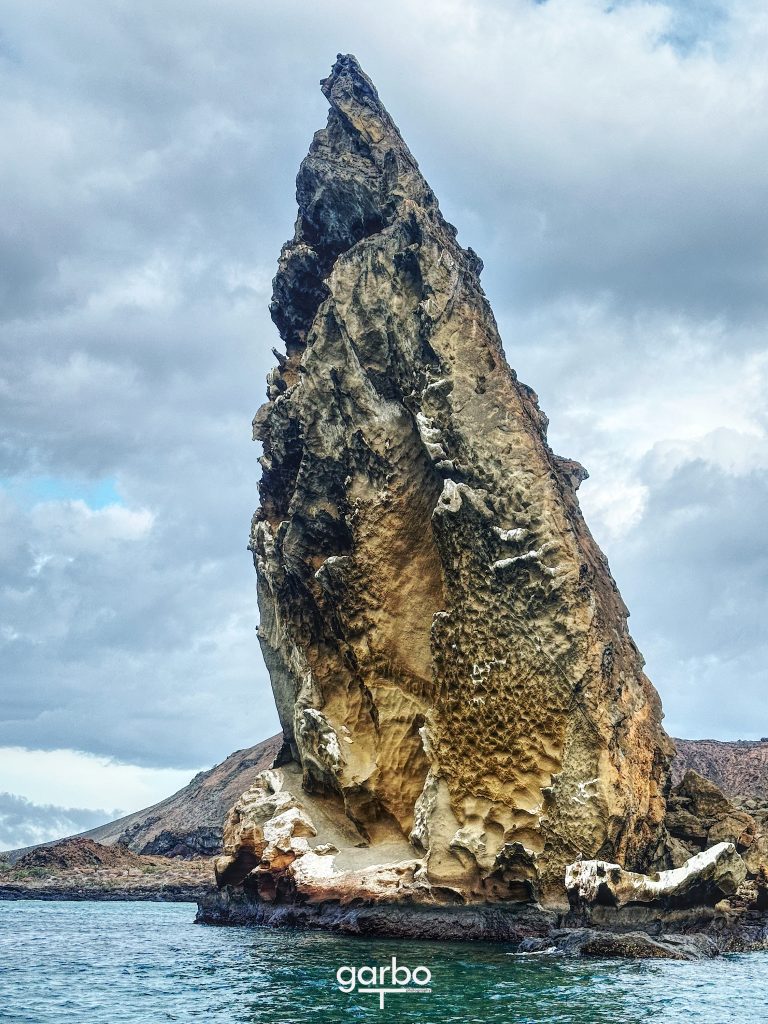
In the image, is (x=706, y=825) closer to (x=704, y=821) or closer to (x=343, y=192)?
(x=704, y=821)

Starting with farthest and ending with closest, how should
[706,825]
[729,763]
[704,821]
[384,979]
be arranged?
[729,763] < [704,821] < [706,825] < [384,979]

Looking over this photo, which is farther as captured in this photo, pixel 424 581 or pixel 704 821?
pixel 424 581

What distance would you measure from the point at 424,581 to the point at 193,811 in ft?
249

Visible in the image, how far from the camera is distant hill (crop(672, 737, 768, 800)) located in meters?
77.7

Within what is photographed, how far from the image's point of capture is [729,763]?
82.1 metres

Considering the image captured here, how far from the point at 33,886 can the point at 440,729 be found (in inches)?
1937

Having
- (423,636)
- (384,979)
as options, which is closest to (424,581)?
(423,636)

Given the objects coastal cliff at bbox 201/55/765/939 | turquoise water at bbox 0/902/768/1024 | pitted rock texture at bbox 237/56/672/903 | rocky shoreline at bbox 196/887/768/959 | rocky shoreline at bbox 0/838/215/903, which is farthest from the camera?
rocky shoreline at bbox 0/838/215/903

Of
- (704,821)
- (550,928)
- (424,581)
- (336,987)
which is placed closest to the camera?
(336,987)

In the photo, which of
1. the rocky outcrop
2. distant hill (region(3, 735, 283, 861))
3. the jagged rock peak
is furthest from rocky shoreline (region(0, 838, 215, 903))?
the jagged rock peak

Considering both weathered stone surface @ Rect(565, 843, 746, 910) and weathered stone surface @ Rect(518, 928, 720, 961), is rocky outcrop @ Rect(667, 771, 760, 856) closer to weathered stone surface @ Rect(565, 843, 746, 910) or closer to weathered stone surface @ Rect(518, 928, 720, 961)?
weathered stone surface @ Rect(565, 843, 746, 910)

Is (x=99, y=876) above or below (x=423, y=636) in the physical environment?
below

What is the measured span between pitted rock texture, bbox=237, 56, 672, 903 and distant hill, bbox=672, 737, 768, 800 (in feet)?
165

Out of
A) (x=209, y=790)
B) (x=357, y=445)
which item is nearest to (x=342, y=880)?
(x=357, y=445)
